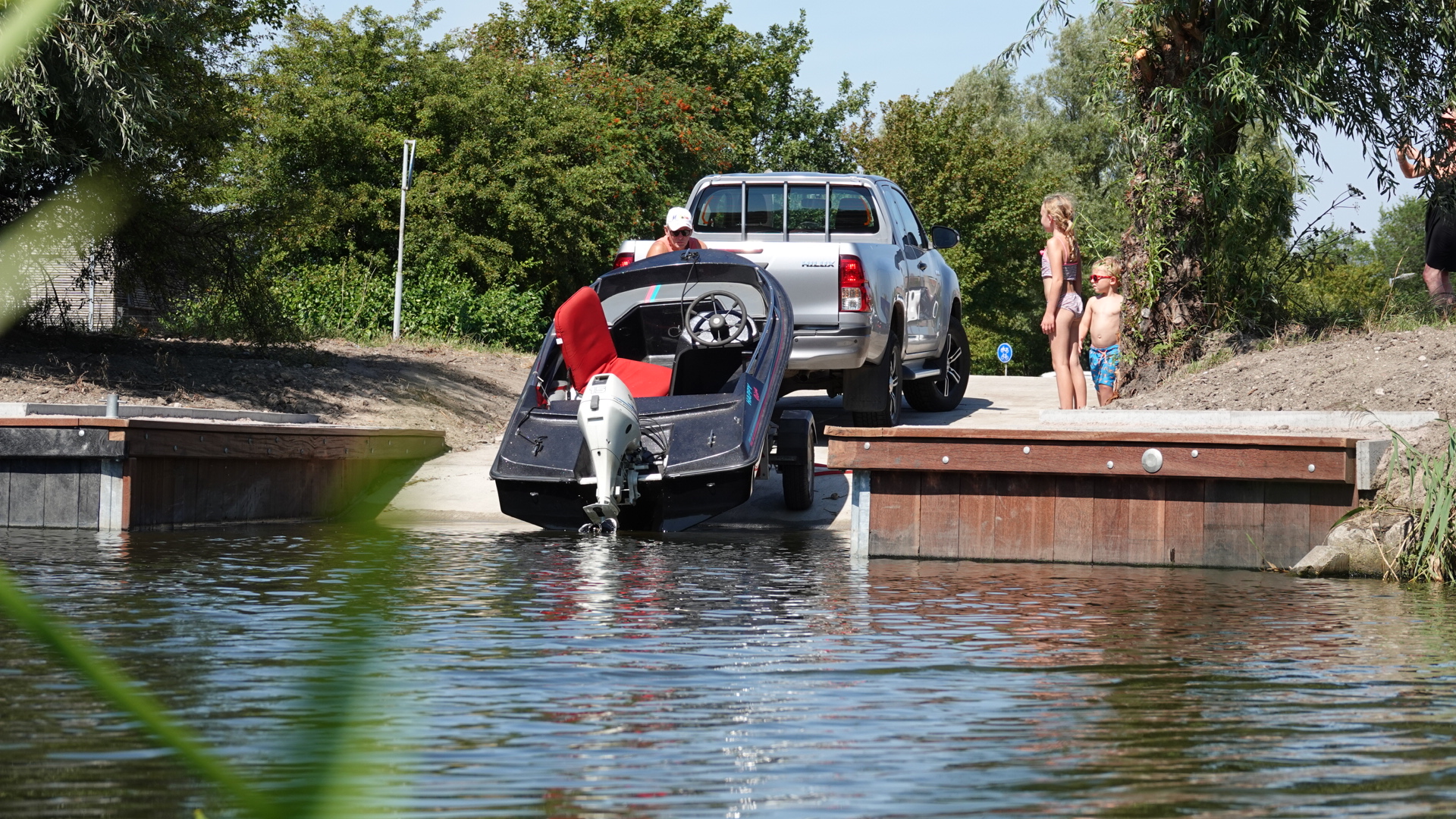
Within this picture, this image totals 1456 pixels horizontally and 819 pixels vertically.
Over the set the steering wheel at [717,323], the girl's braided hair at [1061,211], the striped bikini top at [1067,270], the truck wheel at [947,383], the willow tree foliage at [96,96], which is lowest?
the truck wheel at [947,383]

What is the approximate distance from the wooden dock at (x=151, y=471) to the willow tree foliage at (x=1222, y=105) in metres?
6.96

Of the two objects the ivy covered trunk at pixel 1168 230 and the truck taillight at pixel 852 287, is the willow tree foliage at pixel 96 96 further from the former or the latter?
the ivy covered trunk at pixel 1168 230

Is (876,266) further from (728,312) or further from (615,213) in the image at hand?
(615,213)

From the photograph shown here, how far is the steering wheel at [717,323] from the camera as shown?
1187 centimetres

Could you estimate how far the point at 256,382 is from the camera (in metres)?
16.2

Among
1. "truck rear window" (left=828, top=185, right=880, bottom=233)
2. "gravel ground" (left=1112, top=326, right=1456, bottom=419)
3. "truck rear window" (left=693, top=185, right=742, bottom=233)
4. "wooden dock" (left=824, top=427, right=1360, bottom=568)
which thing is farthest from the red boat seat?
"gravel ground" (left=1112, top=326, right=1456, bottom=419)

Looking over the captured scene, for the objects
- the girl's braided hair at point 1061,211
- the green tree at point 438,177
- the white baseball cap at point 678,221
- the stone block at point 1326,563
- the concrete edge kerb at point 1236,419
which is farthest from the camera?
the green tree at point 438,177

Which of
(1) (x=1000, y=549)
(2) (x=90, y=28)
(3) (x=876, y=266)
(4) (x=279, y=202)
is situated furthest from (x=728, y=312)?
(4) (x=279, y=202)

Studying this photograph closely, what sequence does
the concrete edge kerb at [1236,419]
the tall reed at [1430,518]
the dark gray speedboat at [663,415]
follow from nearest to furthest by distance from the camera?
the tall reed at [1430,518], the concrete edge kerb at [1236,419], the dark gray speedboat at [663,415]

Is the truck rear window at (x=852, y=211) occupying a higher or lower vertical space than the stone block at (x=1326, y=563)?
higher

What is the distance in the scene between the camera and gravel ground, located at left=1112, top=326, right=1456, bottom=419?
11.0 m

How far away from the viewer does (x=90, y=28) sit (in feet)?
46.5

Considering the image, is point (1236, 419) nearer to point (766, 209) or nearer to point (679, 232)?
point (679, 232)

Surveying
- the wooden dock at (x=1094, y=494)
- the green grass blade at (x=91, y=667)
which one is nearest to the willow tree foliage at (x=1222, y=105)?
the wooden dock at (x=1094, y=494)
